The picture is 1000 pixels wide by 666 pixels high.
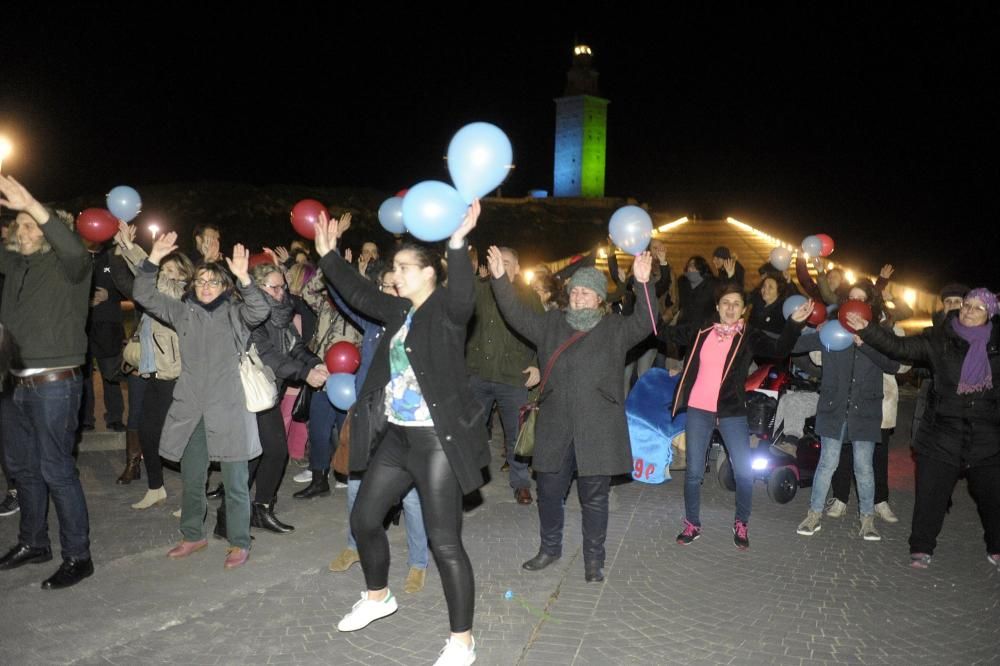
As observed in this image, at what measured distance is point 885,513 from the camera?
257 inches

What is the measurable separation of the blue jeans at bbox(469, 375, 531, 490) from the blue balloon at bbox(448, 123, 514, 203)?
9.82 feet

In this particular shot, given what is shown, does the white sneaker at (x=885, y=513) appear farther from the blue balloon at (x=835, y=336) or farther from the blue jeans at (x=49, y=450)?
the blue jeans at (x=49, y=450)

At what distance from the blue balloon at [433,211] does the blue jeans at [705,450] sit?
287 centimetres

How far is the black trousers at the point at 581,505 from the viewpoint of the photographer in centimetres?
502

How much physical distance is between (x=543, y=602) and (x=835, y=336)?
294cm

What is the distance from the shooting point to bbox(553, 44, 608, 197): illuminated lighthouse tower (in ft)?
265

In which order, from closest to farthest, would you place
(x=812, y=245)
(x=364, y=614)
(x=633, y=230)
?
(x=364, y=614), (x=633, y=230), (x=812, y=245)

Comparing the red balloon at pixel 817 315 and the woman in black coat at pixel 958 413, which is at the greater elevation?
the red balloon at pixel 817 315

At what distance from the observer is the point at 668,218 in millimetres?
53219

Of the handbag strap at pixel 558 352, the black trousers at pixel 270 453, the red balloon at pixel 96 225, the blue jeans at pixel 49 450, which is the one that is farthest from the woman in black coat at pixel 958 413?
the red balloon at pixel 96 225

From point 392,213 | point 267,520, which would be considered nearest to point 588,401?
point 392,213

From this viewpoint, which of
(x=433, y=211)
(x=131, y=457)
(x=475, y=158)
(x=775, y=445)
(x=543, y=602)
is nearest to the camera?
(x=433, y=211)

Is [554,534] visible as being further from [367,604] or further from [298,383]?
[298,383]

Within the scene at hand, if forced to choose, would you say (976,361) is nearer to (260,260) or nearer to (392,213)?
(392,213)
